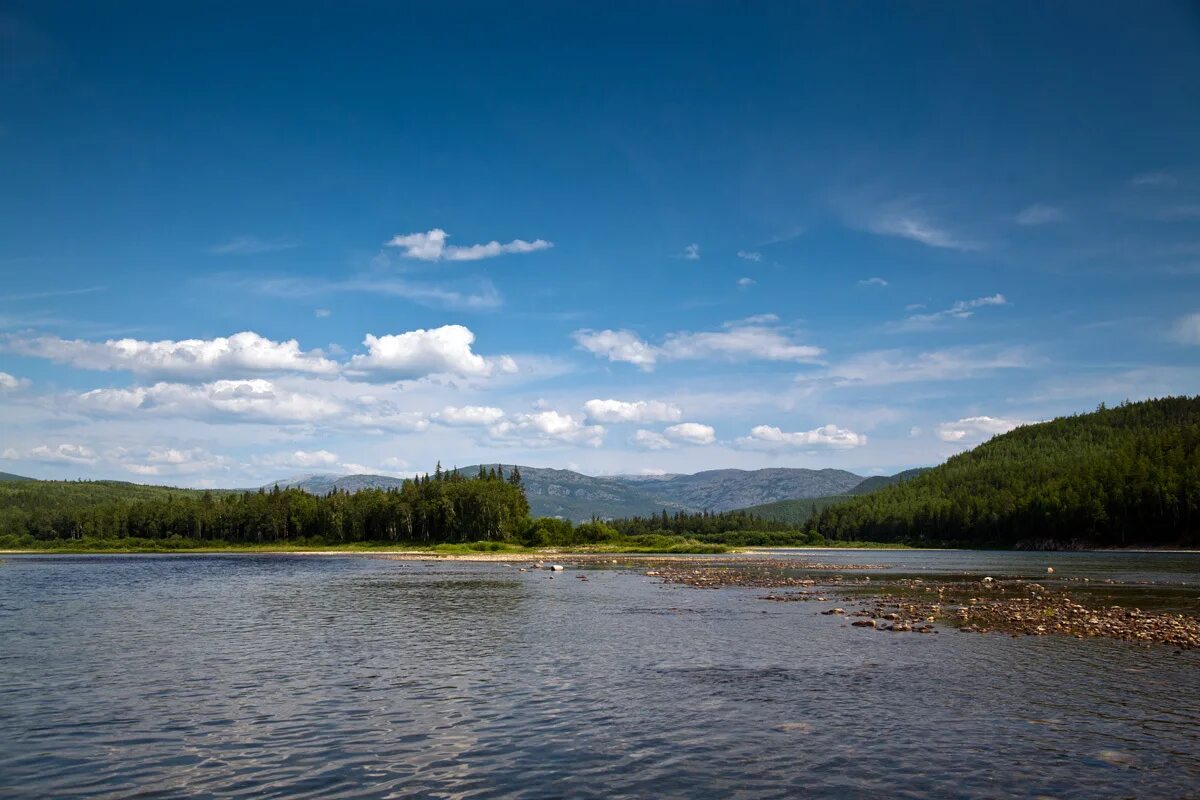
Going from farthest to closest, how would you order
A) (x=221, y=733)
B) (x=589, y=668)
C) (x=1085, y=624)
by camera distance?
(x=1085, y=624)
(x=589, y=668)
(x=221, y=733)

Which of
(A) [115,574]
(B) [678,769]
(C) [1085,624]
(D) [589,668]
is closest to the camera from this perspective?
(B) [678,769]

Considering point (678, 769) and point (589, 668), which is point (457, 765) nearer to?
point (678, 769)

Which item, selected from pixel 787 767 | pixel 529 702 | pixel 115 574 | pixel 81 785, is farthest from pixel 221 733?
pixel 115 574

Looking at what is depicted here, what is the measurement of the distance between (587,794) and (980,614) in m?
40.6

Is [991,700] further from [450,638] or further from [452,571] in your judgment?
[452,571]

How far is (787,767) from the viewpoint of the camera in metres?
19.3

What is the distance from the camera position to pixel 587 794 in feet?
56.7

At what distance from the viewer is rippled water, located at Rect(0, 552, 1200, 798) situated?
719 inches

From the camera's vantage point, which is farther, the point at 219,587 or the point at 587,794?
the point at 219,587

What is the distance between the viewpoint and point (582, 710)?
25297 millimetres

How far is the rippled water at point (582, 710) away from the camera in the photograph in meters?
18.3

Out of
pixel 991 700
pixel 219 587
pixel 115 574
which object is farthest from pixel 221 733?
pixel 115 574

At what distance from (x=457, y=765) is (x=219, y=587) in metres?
67.5

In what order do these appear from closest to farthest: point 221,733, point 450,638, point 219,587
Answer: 1. point 221,733
2. point 450,638
3. point 219,587
